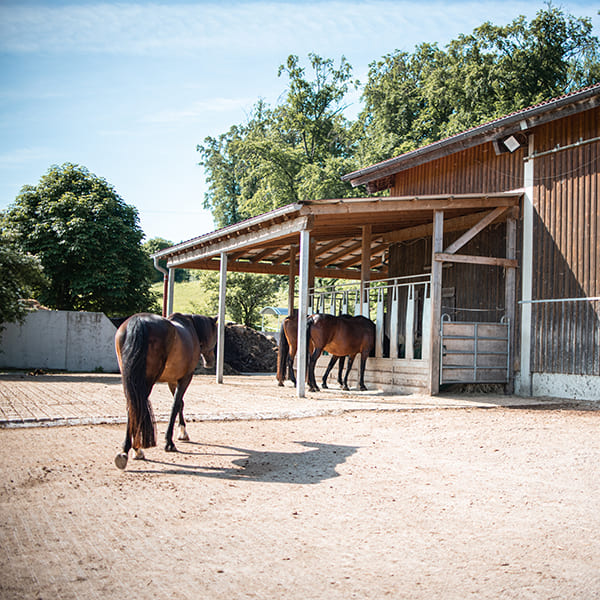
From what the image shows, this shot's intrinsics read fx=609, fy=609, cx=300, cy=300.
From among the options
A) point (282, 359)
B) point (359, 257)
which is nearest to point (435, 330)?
point (282, 359)

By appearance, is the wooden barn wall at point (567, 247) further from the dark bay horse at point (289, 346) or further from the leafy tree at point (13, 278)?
the leafy tree at point (13, 278)

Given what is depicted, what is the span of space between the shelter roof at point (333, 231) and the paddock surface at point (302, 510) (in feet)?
15.3

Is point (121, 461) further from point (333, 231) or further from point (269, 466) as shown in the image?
point (333, 231)

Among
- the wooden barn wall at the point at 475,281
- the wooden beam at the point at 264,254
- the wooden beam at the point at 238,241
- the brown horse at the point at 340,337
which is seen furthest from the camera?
the wooden beam at the point at 264,254

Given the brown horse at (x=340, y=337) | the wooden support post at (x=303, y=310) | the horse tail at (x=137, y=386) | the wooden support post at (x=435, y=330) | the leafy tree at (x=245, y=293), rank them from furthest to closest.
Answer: the leafy tree at (x=245, y=293) < the brown horse at (x=340, y=337) < the wooden support post at (x=435, y=330) < the wooden support post at (x=303, y=310) < the horse tail at (x=137, y=386)

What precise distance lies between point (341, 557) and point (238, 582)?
2.18 ft

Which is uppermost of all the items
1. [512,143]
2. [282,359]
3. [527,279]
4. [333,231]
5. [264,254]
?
[512,143]

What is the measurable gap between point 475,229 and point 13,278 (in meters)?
11.8

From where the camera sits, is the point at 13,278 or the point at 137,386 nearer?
the point at 137,386

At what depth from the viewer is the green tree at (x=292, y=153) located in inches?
1314

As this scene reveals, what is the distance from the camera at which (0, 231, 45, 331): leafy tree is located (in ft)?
51.4

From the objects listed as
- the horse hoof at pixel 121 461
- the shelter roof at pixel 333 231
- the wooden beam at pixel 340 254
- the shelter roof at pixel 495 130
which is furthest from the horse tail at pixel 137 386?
the wooden beam at pixel 340 254

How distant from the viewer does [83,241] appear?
2334 centimetres

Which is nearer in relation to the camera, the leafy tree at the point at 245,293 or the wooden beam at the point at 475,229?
the wooden beam at the point at 475,229
